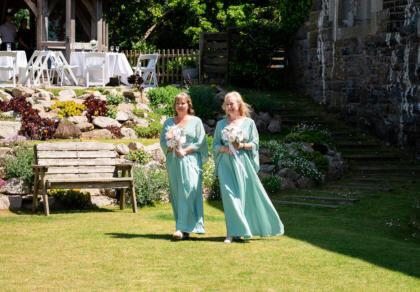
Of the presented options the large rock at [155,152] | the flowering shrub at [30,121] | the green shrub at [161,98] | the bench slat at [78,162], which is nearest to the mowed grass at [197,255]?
the bench slat at [78,162]

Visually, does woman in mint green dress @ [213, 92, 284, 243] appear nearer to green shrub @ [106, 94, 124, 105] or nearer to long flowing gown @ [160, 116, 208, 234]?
long flowing gown @ [160, 116, 208, 234]

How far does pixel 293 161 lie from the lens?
13031 millimetres

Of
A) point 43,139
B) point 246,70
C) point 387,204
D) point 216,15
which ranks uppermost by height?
point 216,15

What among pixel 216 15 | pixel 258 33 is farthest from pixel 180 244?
pixel 216 15

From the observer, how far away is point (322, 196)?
11.8 metres

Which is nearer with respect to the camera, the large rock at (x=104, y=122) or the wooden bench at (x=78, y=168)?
the wooden bench at (x=78, y=168)

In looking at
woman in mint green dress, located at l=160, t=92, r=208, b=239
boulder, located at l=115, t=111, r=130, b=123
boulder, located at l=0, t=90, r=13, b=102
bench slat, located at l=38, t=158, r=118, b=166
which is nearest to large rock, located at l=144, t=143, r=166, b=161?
bench slat, located at l=38, t=158, r=118, b=166

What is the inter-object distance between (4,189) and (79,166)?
116 centimetres

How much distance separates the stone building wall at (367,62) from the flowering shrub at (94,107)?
610cm

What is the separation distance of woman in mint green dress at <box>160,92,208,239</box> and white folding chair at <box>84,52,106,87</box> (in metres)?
10.4

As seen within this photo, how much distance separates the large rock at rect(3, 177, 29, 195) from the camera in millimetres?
10586

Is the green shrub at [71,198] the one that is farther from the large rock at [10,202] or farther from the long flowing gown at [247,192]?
the long flowing gown at [247,192]

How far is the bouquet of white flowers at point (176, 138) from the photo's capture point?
315 inches

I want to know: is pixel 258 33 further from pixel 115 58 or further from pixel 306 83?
pixel 115 58
